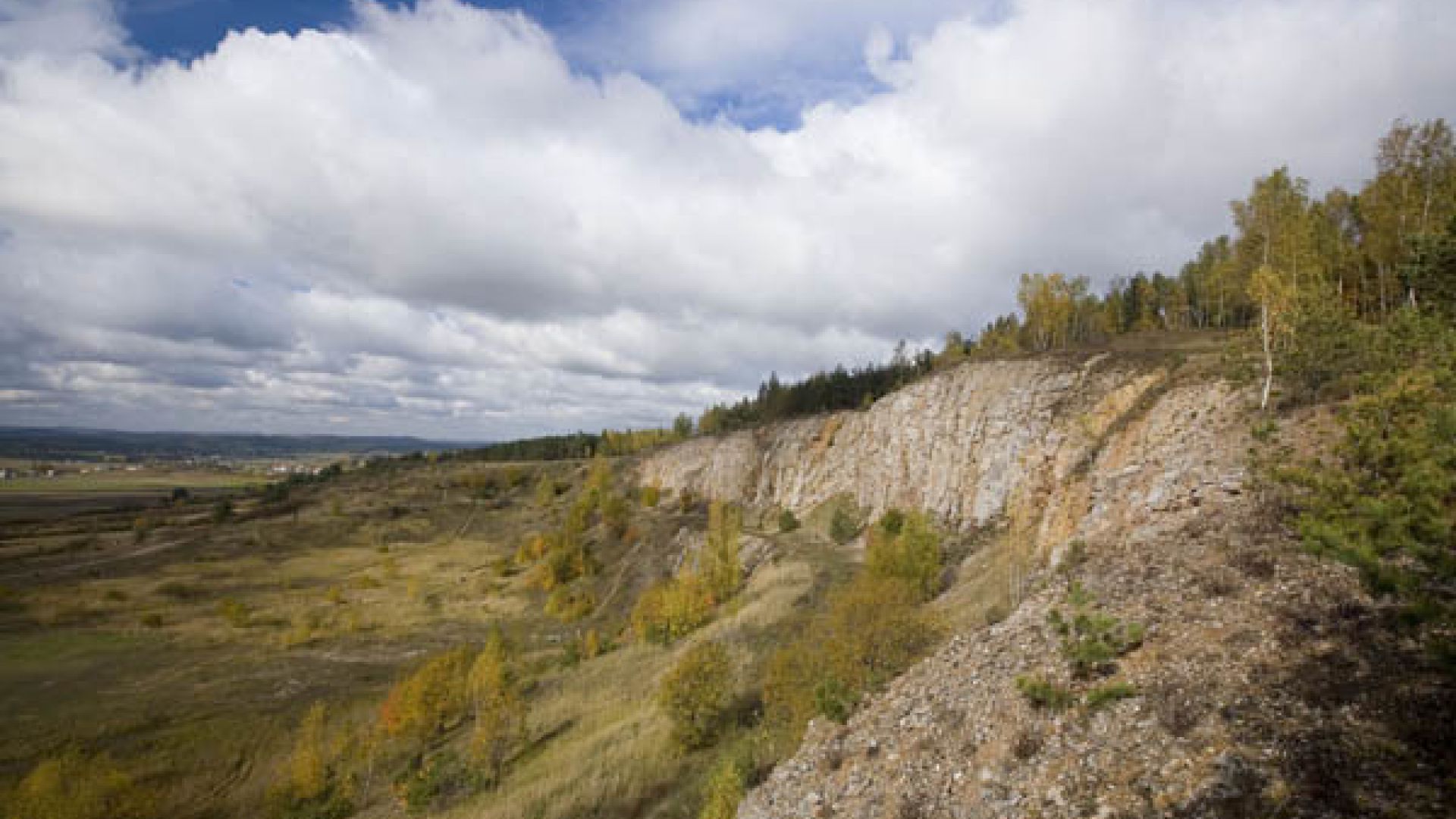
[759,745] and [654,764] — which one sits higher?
[759,745]

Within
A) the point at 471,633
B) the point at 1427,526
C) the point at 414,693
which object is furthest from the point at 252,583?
the point at 1427,526

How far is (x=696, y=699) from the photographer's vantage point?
29859 mm

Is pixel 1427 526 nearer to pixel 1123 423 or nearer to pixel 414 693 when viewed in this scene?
pixel 1123 423

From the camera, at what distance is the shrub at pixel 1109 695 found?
13195 millimetres

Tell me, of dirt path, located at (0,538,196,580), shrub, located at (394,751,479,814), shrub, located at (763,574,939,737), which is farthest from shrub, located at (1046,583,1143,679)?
dirt path, located at (0,538,196,580)

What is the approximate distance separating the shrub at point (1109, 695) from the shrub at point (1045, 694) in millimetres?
626

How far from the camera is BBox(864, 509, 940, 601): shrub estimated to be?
1468 inches

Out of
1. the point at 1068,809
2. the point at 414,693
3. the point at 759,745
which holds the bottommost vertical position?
the point at 414,693

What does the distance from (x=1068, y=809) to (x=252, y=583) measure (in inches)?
4971

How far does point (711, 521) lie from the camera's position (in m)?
76.4

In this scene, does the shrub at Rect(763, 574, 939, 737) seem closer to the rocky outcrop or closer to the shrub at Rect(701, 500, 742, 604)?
the rocky outcrop

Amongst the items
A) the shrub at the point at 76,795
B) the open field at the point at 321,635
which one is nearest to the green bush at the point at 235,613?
the open field at the point at 321,635

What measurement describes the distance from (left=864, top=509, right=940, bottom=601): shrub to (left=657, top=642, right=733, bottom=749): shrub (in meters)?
12.1

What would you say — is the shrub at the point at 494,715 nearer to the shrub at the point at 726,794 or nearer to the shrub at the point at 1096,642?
the shrub at the point at 726,794
